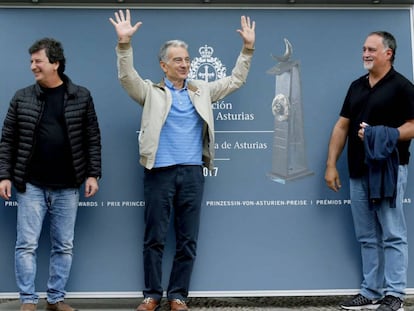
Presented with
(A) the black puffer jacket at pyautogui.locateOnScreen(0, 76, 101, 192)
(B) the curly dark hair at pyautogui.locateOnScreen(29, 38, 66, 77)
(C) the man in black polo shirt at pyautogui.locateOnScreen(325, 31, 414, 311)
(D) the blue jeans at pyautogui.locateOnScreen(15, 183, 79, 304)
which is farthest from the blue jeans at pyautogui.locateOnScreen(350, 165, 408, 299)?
(B) the curly dark hair at pyautogui.locateOnScreen(29, 38, 66, 77)

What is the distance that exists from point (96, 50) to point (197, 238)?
5.72 feet

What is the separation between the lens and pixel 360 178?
448 cm

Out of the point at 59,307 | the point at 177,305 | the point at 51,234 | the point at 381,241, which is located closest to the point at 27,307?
the point at 59,307

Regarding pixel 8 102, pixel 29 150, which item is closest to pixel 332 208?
pixel 29 150

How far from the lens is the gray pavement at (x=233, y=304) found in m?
4.64

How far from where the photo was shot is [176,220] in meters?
4.47

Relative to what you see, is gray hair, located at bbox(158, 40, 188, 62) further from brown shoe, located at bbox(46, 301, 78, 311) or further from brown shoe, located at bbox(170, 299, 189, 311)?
brown shoe, located at bbox(46, 301, 78, 311)

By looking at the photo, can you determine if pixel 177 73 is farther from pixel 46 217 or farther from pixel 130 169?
pixel 46 217

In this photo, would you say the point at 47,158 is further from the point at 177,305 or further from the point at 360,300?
the point at 360,300

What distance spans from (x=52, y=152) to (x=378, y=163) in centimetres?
240

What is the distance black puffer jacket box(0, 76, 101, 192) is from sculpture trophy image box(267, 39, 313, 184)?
147 centimetres

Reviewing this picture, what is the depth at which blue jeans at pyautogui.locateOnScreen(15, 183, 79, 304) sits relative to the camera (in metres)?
4.20

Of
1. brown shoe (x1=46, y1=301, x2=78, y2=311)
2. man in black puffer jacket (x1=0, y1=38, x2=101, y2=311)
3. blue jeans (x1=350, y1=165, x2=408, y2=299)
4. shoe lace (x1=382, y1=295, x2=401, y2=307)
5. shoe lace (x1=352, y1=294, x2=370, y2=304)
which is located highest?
man in black puffer jacket (x1=0, y1=38, x2=101, y2=311)

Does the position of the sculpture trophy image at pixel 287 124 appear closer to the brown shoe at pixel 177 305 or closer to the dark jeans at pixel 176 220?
the dark jeans at pixel 176 220
